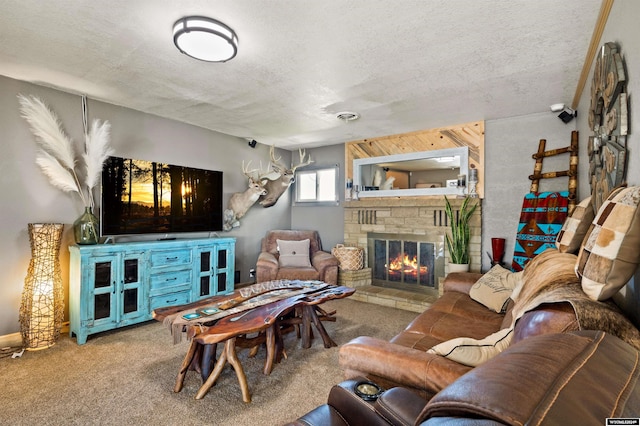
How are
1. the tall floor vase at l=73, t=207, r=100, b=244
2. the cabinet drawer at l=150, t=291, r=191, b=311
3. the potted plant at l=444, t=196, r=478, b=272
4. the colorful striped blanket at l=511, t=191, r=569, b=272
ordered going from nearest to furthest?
the tall floor vase at l=73, t=207, r=100, b=244
the colorful striped blanket at l=511, t=191, r=569, b=272
the cabinet drawer at l=150, t=291, r=191, b=311
the potted plant at l=444, t=196, r=478, b=272

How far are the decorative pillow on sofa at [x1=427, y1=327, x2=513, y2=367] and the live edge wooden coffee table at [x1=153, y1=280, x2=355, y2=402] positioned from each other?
116cm

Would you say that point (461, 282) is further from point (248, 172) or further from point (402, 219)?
point (248, 172)

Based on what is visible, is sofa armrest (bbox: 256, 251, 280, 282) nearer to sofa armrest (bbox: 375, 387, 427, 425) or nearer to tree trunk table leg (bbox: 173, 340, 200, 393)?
tree trunk table leg (bbox: 173, 340, 200, 393)

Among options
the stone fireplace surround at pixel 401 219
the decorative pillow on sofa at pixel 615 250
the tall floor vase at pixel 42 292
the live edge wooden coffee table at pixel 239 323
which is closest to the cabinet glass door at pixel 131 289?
the tall floor vase at pixel 42 292

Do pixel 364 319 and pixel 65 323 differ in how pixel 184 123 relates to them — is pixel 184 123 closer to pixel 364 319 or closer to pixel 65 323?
pixel 65 323

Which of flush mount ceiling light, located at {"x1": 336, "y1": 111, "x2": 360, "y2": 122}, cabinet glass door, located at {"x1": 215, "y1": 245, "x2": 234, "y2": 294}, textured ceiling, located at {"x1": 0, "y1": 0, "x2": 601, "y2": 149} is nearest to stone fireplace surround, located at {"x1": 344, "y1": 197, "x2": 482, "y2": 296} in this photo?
textured ceiling, located at {"x1": 0, "y1": 0, "x2": 601, "y2": 149}

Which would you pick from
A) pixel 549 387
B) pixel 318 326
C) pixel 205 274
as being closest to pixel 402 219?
pixel 318 326

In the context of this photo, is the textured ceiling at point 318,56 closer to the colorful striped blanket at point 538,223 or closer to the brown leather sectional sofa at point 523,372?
the colorful striped blanket at point 538,223

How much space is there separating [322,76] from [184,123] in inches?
92.4

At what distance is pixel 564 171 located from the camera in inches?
136

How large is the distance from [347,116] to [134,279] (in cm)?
299

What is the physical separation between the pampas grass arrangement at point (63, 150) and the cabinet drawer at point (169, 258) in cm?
85

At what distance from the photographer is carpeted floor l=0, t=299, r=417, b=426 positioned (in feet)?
6.13

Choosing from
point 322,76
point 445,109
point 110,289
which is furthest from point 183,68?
point 445,109
